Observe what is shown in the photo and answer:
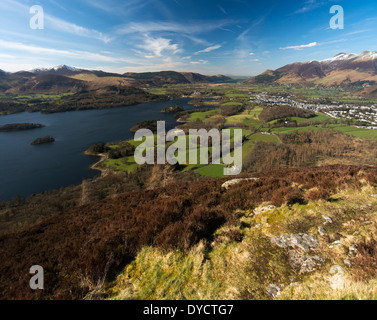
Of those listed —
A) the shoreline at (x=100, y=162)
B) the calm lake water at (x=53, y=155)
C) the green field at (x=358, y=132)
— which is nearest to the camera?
the calm lake water at (x=53, y=155)

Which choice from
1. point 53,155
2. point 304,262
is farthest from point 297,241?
point 53,155

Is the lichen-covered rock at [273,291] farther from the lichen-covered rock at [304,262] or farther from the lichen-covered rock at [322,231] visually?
the lichen-covered rock at [322,231]

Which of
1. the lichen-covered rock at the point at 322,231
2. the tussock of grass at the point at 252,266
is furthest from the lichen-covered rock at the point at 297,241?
the lichen-covered rock at the point at 322,231

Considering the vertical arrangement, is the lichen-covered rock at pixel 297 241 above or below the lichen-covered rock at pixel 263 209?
below

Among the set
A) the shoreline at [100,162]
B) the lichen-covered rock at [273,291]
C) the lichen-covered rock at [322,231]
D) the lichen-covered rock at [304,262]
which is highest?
the lichen-covered rock at [322,231]

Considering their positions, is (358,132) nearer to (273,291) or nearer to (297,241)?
(297,241)

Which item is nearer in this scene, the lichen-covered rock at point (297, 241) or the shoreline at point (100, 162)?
the lichen-covered rock at point (297, 241)

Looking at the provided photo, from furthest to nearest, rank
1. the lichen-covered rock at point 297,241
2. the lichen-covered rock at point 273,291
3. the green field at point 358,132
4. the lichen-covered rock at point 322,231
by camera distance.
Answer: the green field at point 358,132, the lichen-covered rock at point 322,231, the lichen-covered rock at point 297,241, the lichen-covered rock at point 273,291
